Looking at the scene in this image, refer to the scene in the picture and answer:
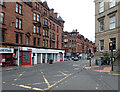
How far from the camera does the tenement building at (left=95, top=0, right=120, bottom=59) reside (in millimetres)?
19308

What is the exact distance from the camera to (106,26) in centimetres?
2145

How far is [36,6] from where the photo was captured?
30.4 metres

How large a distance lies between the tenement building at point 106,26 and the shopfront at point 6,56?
1760 centimetres

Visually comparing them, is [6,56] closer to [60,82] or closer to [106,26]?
[60,82]

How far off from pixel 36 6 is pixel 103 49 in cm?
2046

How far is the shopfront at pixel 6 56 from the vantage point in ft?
67.0

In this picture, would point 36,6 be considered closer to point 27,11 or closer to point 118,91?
point 27,11

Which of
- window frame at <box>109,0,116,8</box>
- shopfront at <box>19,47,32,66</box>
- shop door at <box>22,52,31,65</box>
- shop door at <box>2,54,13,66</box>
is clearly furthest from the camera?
shop door at <box>22,52,31,65</box>

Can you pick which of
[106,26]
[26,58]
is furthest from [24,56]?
[106,26]

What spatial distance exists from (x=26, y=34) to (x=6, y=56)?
717 centimetres

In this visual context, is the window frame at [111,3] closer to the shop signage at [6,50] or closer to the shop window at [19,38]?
the shop window at [19,38]

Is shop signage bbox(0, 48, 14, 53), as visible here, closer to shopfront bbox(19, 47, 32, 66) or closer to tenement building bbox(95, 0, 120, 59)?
shopfront bbox(19, 47, 32, 66)

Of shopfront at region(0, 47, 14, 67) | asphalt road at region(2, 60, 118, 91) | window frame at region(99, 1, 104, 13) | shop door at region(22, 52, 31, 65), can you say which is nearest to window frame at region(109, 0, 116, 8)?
window frame at region(99, 1, 104, 13)

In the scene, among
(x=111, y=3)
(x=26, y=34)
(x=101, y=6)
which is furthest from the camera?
(x=26, y=34)
